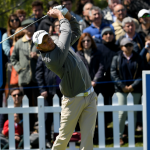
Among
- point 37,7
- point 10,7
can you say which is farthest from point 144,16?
point 10,7

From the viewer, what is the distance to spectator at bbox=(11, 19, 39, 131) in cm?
600

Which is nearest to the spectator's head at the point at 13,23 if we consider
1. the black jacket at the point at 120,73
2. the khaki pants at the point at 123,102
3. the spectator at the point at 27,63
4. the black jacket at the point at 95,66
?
the spectator at the point at 27,63

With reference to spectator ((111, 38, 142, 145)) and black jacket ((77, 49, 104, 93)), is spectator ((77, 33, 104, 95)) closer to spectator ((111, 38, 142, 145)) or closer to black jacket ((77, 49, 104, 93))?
black jacket ((77, 49, 104, 93))

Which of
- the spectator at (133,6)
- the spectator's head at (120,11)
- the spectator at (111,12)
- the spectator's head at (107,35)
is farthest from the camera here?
the spectator at (133,6)

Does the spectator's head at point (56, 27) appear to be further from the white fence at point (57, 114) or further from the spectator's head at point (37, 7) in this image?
A: the white fence at point (57, 114)

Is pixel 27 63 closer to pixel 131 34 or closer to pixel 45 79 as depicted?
pixel 45 79

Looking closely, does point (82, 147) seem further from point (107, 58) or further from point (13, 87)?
point (13, 87)

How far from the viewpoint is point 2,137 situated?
17.5 ft

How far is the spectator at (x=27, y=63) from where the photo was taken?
19.7ft

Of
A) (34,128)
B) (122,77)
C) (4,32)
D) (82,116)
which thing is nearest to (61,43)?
(82,116)

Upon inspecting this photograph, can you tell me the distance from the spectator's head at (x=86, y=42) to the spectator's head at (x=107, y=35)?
0.34 meters

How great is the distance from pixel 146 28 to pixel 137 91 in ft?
4.81

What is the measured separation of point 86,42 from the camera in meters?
5.68

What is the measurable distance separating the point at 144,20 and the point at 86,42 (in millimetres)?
1435
